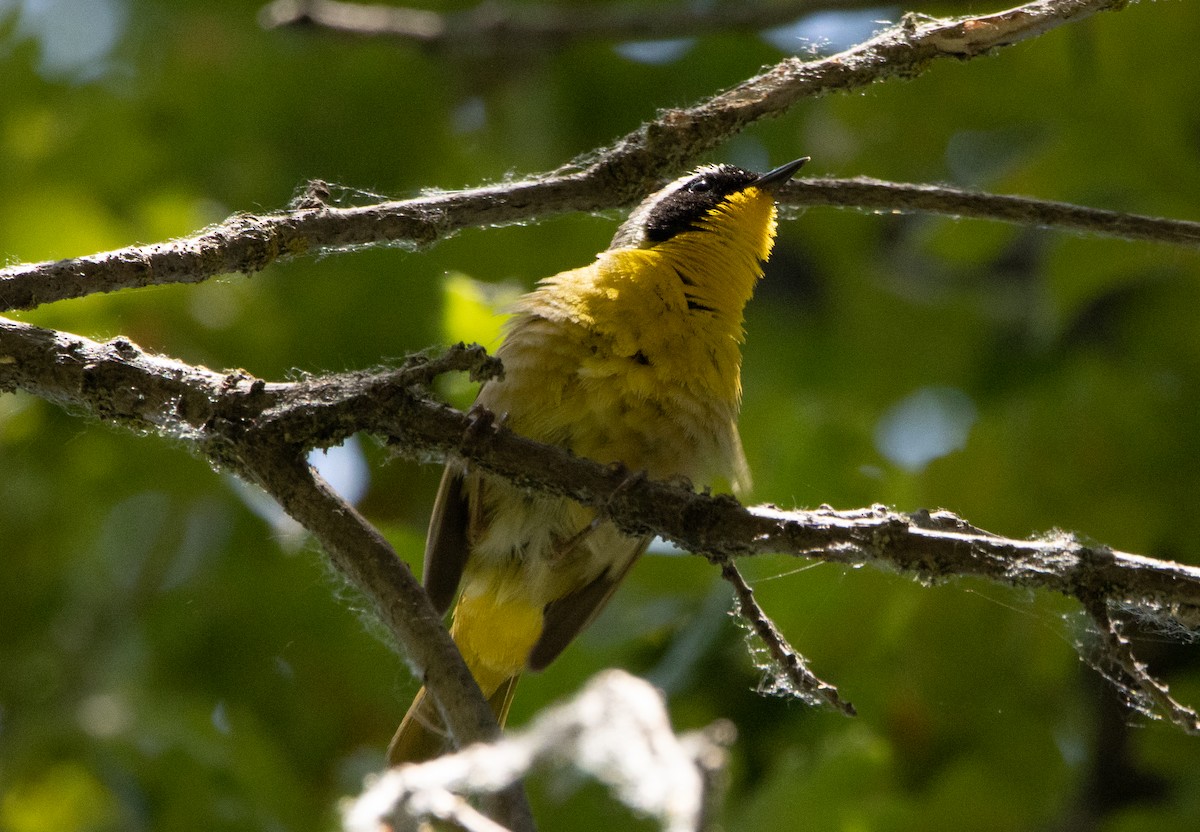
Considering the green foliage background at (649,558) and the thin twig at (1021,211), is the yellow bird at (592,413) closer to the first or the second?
the green foliage background at (649,558)

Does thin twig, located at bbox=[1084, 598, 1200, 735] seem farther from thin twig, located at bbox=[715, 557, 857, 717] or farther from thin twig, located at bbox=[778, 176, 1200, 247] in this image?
thin twig, located at bbox=[778, 176, 1200, 247]

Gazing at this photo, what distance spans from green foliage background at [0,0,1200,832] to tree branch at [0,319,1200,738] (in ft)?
2.43

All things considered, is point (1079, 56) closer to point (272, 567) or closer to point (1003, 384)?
point (1003, 384)

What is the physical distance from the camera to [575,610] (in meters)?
3.67

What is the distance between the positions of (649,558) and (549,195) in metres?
2.08

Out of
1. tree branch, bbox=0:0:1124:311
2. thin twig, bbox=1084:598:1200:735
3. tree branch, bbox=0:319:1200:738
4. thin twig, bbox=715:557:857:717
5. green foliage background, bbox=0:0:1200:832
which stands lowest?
green foliage background, bbox=0:0:1200:832

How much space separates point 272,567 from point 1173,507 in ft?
10.1

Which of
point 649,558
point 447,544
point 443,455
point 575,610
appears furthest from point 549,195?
point 649,558

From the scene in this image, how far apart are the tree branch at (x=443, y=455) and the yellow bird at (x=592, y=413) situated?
77 cm

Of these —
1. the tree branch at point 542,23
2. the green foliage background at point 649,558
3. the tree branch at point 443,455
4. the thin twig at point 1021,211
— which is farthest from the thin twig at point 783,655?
the tree branch at point 542,23

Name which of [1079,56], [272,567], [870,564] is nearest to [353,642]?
[272,567]

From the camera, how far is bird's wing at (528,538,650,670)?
362 centimetres

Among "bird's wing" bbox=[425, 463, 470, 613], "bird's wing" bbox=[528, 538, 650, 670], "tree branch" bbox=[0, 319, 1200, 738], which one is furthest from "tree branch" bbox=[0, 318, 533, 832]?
"bird's wing" bbox=[528, 538, 650, 670]

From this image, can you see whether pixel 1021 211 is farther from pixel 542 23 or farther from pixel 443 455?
pixel 542 23
